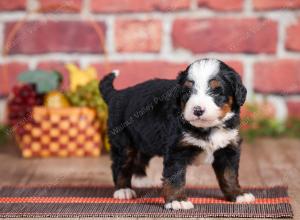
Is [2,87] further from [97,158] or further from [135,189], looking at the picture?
[135,189]

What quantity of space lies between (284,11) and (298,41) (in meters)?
0.18

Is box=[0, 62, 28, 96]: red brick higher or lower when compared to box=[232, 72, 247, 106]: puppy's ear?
lower

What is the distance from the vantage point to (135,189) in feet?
9.44

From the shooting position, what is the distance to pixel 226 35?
3.97 meters

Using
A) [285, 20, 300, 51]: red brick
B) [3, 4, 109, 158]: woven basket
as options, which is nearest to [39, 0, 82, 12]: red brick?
[3, 4, 109, 158]: woven basket

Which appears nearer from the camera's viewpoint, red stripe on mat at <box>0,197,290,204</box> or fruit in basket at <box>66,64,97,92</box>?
red stripe on mat at <box>0,197,290,204</box>

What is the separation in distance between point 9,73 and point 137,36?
747 millimetres

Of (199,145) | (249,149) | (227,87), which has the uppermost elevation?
(227,87)

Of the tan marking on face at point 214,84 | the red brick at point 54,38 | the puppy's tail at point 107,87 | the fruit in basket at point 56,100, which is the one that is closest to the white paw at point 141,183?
the puppy's tail at point 107,87

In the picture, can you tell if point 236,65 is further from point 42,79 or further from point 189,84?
point 189,84

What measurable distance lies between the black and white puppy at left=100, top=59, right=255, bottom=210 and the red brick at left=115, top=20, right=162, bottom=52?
121cm

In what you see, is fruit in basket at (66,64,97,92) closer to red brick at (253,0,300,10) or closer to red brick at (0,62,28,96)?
red brick at (0,62,28,96)

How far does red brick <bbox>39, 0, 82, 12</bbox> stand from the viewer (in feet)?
13.1

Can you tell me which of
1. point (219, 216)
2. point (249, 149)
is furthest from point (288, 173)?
point (219, 216)
